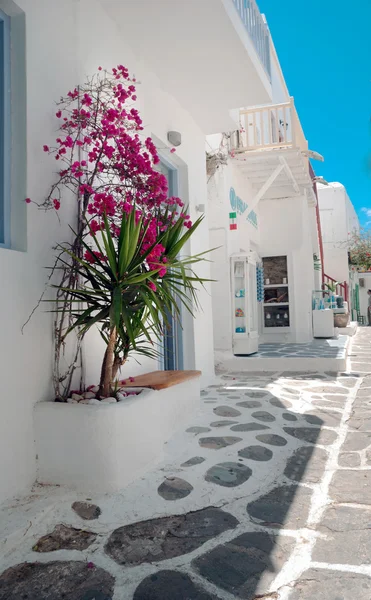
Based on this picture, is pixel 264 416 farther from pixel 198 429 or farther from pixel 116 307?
pixel 116 307

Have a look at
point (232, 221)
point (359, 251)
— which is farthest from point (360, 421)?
point (359, 251)

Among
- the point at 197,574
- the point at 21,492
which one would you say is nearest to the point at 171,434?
the point at 21,492

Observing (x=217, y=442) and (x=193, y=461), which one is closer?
(x=193, y=461)

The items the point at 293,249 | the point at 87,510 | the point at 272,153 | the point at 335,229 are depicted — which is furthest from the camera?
the point at 335,229

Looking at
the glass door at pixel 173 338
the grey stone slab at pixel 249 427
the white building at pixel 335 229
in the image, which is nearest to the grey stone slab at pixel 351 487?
the grey stone slab at pixel 249 427

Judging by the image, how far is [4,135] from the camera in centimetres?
295

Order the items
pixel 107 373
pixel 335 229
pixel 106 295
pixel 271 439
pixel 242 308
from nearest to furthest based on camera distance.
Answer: pixel 106 295 < pixel 107 373 < pixel 271 439 < pixel 242 308 < pixel 335 229

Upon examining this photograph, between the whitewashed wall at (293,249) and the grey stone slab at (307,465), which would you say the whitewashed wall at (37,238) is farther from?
the whitewashed wall at (293,249)

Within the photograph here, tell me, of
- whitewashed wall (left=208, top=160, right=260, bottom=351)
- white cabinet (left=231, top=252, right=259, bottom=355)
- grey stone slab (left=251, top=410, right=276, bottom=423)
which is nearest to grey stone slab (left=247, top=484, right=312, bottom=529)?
grey stone slab (left=251, top=410, right=276, bottom=423)

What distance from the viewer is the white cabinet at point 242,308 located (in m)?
8.64

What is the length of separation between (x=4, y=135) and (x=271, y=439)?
3.07m

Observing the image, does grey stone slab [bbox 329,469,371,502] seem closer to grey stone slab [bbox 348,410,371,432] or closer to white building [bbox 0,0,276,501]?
grey stone slab [bbox 348,410,371,432]

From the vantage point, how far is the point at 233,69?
5.23 meters

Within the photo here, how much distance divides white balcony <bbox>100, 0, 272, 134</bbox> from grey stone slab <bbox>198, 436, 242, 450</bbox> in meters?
3.80
